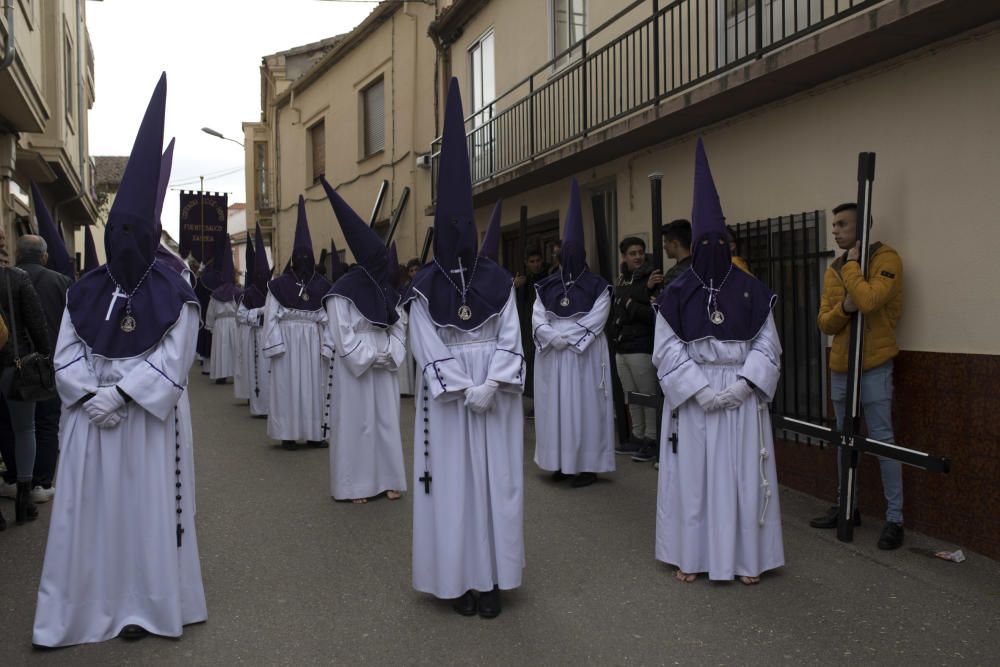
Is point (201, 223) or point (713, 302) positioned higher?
point (201, 223)

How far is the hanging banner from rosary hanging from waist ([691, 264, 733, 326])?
1661cm

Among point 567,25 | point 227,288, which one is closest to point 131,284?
Result: point 567,25

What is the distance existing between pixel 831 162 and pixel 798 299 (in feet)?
3.83

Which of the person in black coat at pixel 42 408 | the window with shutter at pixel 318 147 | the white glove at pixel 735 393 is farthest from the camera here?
the window with shutter at pixel 318 147

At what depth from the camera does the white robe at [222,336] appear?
16875mm

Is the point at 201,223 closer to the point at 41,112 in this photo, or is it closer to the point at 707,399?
the point at 41,112

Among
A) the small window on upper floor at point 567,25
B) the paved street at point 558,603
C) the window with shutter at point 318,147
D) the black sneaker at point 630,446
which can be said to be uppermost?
the window with shutter at point 318,147

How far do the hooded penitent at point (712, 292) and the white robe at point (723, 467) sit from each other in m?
0.08

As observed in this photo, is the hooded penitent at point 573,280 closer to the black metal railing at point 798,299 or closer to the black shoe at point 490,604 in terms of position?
the black metal railing at point 798,299

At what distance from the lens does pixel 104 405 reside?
4188 mm

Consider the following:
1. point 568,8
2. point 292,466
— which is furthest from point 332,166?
point 292,466

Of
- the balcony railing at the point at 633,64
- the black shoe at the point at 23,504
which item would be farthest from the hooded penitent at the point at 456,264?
the black shoe at the point at 23,504

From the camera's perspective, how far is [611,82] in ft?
36.4

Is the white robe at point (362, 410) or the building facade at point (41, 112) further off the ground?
the building facade at point (41, 112)
